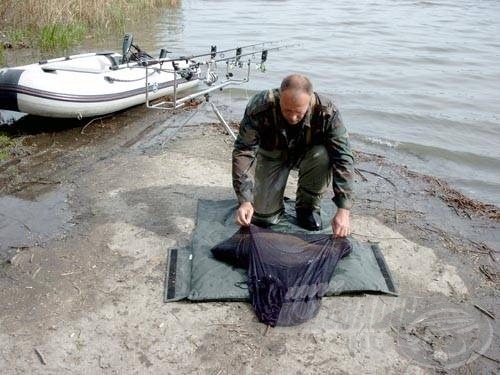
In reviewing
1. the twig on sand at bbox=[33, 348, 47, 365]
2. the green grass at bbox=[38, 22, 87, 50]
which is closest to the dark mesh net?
the twig on sand at bbox=[33, 348, 47, 365]

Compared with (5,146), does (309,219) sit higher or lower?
higher

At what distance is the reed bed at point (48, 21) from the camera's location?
885 cm

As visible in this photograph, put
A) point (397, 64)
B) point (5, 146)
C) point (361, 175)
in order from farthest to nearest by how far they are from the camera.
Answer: point (397, 64) < point (5, 146) < point (361, 175)

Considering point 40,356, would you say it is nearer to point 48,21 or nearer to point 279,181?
point 279,181

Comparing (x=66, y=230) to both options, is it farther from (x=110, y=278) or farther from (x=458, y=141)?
(x=458, y=141)

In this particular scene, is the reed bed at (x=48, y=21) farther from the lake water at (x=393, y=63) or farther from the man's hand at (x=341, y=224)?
the man's hand at (x=341, y=224)

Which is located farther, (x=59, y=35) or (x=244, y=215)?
(x=59, y=35)

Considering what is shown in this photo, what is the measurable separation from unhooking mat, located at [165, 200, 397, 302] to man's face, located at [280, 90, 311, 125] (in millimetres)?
895

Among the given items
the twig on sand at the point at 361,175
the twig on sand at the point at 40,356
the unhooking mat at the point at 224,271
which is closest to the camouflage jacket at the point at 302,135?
the unhooking mat at the point at 224,271

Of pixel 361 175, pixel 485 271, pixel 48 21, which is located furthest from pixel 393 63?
pixel 485 271

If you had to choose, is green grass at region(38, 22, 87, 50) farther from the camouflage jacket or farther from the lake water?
the camouflage jacket

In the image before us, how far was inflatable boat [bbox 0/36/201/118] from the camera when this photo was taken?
508cm

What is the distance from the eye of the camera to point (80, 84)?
5.40 m

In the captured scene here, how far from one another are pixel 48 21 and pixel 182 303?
814cm
